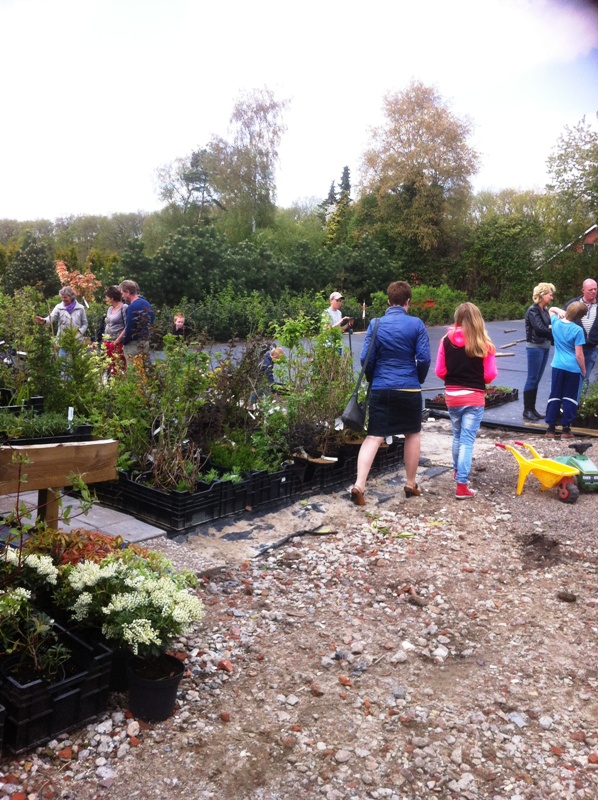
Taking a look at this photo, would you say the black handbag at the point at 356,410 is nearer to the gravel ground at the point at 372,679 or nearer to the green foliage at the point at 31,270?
the gravel ground at the point at 372,679

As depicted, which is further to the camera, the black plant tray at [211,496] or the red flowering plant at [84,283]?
the red flowering plant at [84,283]

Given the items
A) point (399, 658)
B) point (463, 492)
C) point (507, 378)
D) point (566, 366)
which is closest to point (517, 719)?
point (399, 658)

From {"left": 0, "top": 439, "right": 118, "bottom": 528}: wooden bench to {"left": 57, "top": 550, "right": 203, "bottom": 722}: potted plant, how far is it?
492mm

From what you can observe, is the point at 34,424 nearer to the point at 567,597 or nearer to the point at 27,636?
the point at 27,636

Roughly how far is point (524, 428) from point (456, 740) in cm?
624

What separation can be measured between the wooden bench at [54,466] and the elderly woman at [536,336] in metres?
5.85

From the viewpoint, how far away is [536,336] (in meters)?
8.46

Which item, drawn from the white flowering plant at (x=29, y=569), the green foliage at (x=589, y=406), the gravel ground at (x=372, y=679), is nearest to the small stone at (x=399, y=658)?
the gravel ground at (x=372, y=679)

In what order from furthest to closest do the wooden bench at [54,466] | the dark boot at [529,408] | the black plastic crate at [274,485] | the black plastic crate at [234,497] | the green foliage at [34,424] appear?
the dark boot at [529,408] → the black plastic crate at [274,485] → the black plastic crate at [234,497] → the green foliage at [34,424] → the wooden bench at [54,466]

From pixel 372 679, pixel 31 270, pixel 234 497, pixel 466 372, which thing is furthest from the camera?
pixel 31 270

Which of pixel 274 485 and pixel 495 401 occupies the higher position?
pixel 495 401

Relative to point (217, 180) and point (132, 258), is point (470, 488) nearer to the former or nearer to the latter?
point (132, 258)

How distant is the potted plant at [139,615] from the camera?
271 centimetres

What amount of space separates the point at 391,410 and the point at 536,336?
367cm
